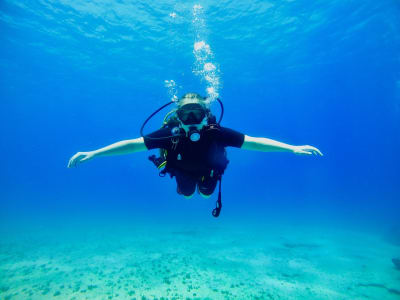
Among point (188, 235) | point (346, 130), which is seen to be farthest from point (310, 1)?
point (346, 130)

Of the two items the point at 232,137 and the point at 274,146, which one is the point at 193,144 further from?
the point at 274,146

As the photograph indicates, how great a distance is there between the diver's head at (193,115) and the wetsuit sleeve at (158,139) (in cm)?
38

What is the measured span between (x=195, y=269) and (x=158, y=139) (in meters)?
9.31

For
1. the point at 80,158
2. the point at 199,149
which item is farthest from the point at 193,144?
the point at 80,158

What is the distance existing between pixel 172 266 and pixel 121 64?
25.4 m

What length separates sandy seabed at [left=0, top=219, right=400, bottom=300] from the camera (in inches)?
359

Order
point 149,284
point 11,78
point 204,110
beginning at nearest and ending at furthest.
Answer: point 204,110, point 149,284, point 11,78

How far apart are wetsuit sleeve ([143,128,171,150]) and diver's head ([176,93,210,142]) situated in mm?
385

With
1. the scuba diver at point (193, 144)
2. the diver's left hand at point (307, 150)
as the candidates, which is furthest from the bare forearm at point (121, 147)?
the diver's left hand at point (307, 150)

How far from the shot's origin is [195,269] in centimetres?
1112

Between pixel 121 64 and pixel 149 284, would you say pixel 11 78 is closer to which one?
pixel 121 64

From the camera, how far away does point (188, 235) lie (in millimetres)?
19938

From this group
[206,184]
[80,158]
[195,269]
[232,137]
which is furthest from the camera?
[195,269]

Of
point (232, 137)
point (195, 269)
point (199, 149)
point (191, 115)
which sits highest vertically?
point (191, 115)
